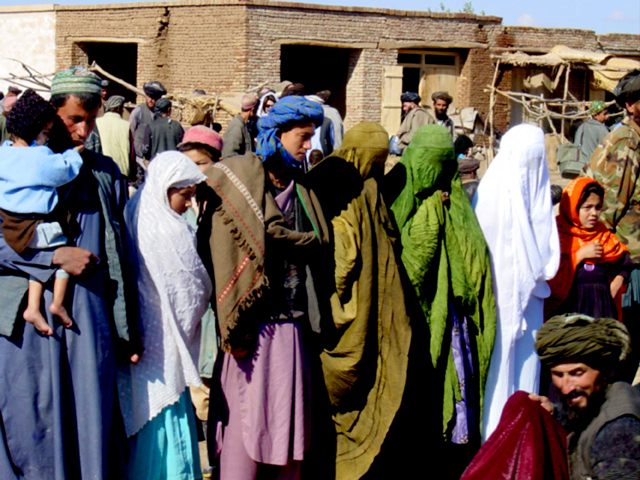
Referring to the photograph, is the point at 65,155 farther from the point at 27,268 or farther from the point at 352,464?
the point at 352,464

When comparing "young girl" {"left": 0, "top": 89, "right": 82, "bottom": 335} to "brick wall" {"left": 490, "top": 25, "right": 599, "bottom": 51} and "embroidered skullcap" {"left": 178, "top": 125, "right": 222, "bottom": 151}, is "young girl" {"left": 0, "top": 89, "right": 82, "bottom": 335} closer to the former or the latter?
→ "embroidered skullcap" {"left": 178, "top": 125, "right": 222, "bottom": 151}

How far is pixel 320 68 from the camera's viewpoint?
22781mm

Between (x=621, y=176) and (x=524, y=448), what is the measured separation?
8.13 ft

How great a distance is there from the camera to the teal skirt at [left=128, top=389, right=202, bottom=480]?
12.2 feet

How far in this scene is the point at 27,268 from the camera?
3.49 meters

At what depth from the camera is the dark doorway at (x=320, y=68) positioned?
70.2 ft

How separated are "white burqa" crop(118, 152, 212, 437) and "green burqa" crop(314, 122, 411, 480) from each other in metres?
0.69

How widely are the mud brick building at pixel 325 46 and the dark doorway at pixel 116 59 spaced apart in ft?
0.21

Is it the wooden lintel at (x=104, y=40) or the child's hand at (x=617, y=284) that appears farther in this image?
the wooden lintel at (x=104, y=40)

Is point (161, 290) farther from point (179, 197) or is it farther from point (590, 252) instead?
point (590, 252)

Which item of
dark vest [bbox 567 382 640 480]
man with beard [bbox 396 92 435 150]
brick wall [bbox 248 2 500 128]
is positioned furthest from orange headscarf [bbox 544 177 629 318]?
brick wall [bbox 248 2 500 128]

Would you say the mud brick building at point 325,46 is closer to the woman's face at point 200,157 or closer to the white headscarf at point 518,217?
the woman's face at point 200,157

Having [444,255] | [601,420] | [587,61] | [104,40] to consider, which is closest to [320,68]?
[104,40]

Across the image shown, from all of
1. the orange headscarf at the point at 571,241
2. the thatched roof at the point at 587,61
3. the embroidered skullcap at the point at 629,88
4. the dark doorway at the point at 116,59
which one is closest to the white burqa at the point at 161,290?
the orange headscarf at the point at 571,241
